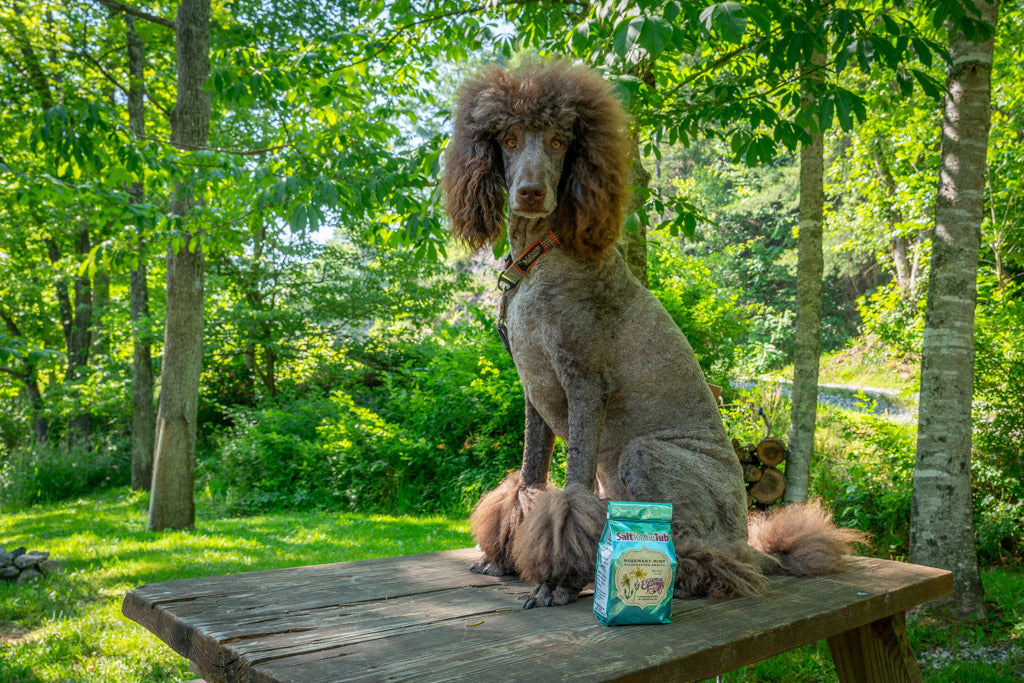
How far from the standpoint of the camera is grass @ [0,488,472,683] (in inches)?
123

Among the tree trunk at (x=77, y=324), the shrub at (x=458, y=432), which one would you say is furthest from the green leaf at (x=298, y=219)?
the tree trunk at (x=77, y=324)

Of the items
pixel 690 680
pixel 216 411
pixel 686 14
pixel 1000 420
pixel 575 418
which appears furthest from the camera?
pixel 216 411

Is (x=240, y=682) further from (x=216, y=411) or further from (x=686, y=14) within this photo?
(x=216, y=411)

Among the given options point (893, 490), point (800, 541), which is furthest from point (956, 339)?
point (800, 541)

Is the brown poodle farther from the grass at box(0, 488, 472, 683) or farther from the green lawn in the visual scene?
the grass at box(0, 488, 472, 683)

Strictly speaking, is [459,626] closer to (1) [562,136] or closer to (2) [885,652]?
(1) [562,136]

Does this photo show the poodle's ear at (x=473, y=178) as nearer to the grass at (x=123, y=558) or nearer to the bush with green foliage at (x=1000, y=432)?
the grass at (x=123, y=558)

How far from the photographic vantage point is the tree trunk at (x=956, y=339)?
3.56m

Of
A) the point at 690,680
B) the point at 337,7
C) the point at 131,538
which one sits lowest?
the point at 131,538

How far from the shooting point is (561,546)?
5.29 feet

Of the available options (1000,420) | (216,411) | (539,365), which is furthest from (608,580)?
(216,411)

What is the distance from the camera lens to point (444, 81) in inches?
878

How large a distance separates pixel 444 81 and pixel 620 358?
22.3 m

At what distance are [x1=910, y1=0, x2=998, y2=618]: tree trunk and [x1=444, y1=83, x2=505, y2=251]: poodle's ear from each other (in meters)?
2.88
